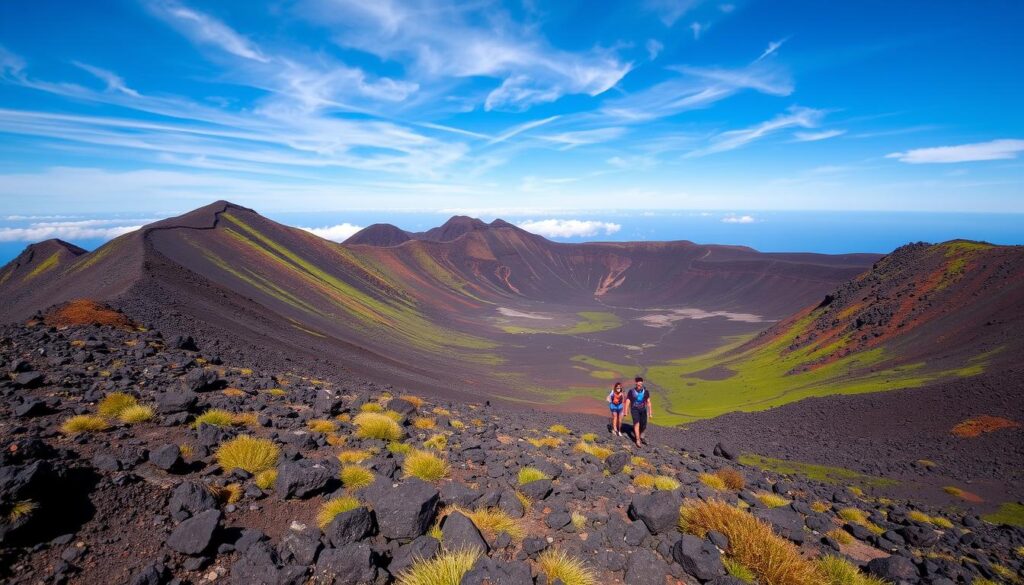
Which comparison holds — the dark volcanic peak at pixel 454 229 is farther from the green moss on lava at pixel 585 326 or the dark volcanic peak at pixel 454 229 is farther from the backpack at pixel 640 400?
the backpack at pixel 640 400

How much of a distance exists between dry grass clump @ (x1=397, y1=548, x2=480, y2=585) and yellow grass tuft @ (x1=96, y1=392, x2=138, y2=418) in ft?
21.5

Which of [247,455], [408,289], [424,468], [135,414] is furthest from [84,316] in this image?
[408,289]

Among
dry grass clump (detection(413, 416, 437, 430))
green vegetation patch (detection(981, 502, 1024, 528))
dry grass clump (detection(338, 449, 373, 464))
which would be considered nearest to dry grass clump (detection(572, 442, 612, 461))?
dry grass clump (detection(413, 416, 437, 430))

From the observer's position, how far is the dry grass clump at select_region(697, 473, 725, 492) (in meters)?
8.91

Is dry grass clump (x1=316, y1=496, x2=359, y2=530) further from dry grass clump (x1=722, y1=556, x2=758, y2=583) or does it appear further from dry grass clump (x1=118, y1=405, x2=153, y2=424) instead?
dry grass clump (x1=722, y1=556, x2=758, y2=583)

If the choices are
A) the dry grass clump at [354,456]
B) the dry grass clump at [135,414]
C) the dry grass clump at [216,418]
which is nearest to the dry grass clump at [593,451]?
the dry grass clump at [354,456]

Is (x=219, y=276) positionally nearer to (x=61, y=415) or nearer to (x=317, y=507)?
(x=61, y=415)

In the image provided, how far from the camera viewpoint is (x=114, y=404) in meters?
7.37

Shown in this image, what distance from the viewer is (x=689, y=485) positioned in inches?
344

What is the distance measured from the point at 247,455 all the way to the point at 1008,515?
2014 centimetres

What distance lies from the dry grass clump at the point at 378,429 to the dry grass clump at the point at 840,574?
7.07 m

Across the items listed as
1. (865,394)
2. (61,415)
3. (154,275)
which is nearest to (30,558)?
(61,415)

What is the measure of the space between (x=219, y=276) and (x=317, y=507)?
45.6 metres

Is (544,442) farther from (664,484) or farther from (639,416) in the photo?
(639,416)
